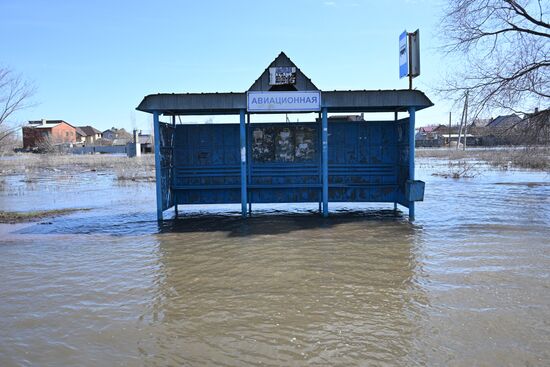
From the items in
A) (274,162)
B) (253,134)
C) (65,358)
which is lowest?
(65,358)

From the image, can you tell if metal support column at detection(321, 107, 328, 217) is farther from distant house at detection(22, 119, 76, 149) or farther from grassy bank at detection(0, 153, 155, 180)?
distant house at detection(22, 119, 76, 149)

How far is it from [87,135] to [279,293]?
128 m

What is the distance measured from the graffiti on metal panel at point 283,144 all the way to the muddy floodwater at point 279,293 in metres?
2.26

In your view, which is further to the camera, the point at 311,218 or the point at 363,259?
the point at 311,218

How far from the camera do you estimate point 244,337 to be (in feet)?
15.6

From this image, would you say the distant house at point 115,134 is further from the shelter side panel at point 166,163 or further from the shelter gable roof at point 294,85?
the shelter gable roof at point 294,85

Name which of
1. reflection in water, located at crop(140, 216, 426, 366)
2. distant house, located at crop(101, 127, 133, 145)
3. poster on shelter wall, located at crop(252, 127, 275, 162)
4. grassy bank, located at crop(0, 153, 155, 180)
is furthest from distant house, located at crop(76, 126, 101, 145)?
reflection in water, located at crop(140, 216, 426, 366)

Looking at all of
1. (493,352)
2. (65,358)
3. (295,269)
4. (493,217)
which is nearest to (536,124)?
(493,217)

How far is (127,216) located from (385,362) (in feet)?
34.3

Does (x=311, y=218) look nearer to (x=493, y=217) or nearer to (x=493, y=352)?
(x=493, y=217)

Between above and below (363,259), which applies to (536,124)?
above

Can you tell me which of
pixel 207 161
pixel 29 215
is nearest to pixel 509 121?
pixel 207 161

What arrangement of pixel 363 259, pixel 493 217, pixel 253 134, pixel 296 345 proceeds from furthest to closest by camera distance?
pixel 253 134 < pixel 493 217 < pixel 363 259 < pixel 296 345

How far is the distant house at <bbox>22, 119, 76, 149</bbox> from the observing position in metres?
96.9
